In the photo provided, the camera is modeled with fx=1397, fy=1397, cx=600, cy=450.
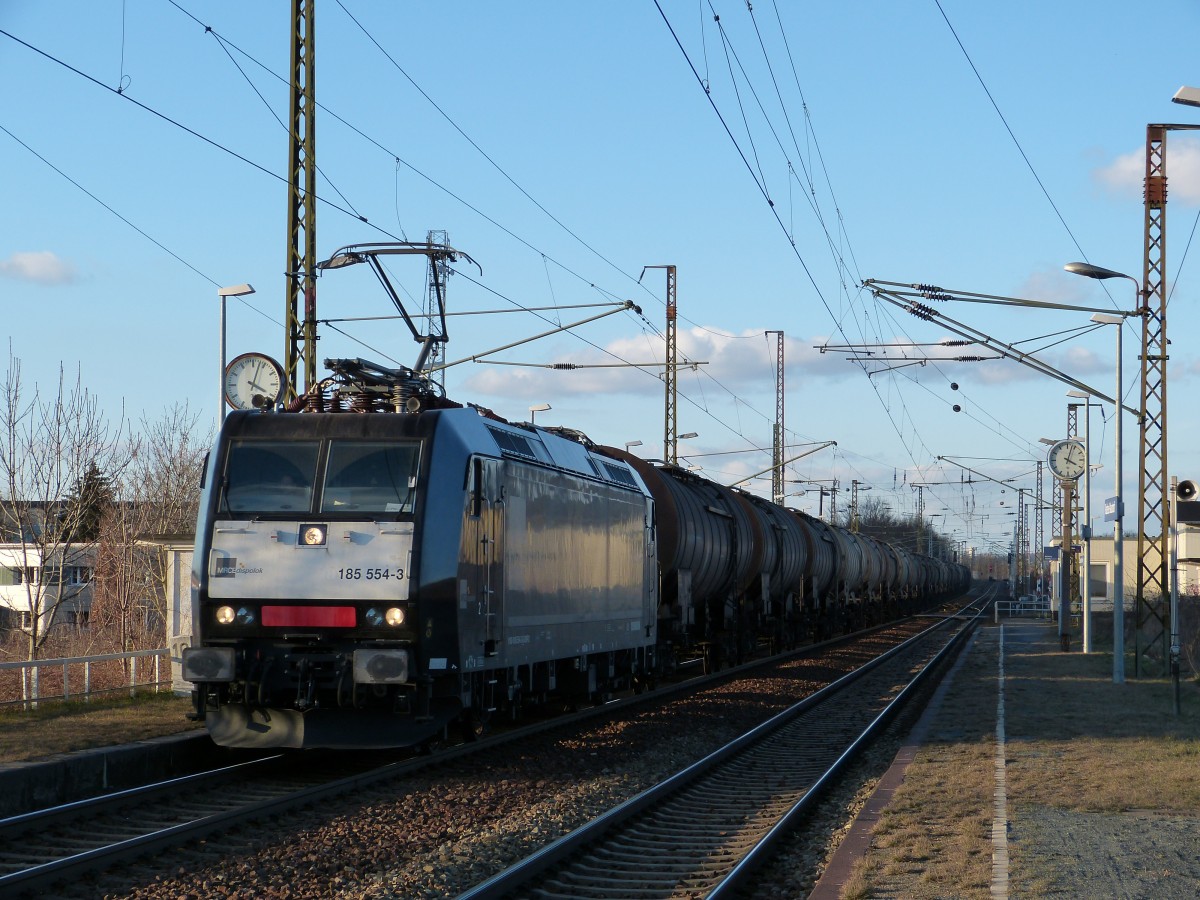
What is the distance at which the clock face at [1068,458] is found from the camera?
30.7 m

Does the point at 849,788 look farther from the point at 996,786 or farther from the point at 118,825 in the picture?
the point at 118,825

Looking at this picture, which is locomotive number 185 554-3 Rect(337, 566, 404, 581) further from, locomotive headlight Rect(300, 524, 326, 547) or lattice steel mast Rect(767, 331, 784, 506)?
lattice steel mast Rect(767, 331, 784, 506)

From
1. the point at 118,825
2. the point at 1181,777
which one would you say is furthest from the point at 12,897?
the point at 1181,777

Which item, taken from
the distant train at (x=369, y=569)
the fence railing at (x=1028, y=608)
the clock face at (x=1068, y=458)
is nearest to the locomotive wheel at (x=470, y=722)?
the distant train at (x=369, y=569)

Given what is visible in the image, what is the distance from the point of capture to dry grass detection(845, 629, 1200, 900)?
8680mm

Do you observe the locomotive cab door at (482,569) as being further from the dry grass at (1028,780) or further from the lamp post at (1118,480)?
the lamp post at (1118,480)

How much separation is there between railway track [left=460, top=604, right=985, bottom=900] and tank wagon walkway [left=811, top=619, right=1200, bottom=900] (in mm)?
707

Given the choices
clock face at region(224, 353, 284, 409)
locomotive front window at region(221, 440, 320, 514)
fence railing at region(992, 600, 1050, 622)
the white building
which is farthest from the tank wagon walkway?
fence railing at region(992, 600, 1050, 622)

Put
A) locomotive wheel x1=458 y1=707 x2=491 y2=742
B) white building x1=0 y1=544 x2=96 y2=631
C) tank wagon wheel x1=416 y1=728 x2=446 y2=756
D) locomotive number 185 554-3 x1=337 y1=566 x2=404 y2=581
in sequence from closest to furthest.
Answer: locomotive number 185 554-3 x1=337 y1=566 x2=404 y2=581 → tank wagon wheel x1=416 y1=728 x2=446 y2=756 → locomotive wheel x1=458 y1=707 x2=491 y2=742 → white building x1=0 y1=544 x2=96 y2=631

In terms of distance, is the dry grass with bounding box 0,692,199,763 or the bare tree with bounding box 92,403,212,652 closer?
the dry grass with bounding box 0,692,199,763

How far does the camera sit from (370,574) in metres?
12.4

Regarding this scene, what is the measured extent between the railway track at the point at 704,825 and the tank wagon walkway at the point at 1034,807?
2.32ft

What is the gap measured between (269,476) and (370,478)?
970 millimetres

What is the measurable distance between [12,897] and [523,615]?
25.2 feet
